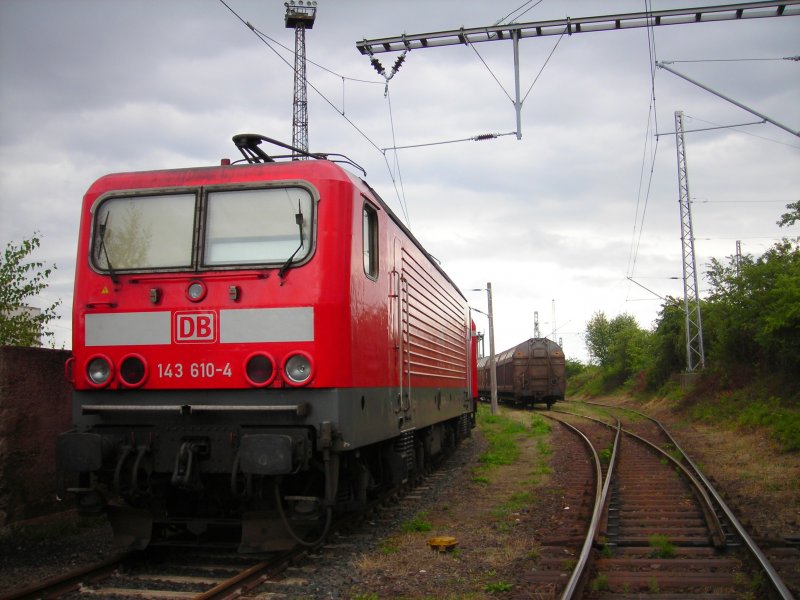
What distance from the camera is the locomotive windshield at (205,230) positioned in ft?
20.1

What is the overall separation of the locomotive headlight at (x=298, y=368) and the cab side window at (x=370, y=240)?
1259 mm

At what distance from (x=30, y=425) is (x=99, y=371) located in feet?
5.35

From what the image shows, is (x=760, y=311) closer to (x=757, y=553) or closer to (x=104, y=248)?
(x=757, y=553)

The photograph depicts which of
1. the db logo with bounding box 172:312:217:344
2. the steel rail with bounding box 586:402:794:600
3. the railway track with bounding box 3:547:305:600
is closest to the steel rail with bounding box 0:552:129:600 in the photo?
the railway track with bounding box 3:547:305:600

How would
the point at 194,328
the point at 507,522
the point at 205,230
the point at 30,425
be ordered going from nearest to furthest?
1. the point at 194,328
2. the point at 205,230
3. the point at 30,425
4. the point at 507,522

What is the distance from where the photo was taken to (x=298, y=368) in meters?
5.81

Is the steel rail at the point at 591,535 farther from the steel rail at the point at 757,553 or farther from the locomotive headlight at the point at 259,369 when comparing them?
the locomotive headlight at the point at 259,369

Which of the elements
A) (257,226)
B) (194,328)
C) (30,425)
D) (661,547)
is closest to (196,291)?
(194,328)

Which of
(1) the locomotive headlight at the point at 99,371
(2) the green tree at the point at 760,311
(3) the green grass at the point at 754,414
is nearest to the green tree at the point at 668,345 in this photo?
(2) the green tree at the point at 760,311

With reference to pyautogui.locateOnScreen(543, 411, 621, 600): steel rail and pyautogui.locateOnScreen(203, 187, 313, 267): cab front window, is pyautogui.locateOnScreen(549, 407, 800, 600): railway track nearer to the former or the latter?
pyautogui.locateOnScreen(543, 411, 621, 600): steel rail

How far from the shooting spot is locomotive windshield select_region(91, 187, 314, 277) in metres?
6.14

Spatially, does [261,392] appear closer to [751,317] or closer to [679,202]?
[751,317]

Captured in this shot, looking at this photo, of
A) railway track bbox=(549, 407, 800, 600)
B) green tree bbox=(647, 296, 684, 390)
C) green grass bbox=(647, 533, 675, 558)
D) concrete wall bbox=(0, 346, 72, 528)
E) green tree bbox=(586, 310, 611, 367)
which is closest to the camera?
railway track bbox=(549, 407, 800, 600)

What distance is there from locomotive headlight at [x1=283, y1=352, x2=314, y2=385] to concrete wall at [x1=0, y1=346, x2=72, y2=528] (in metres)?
2.89
